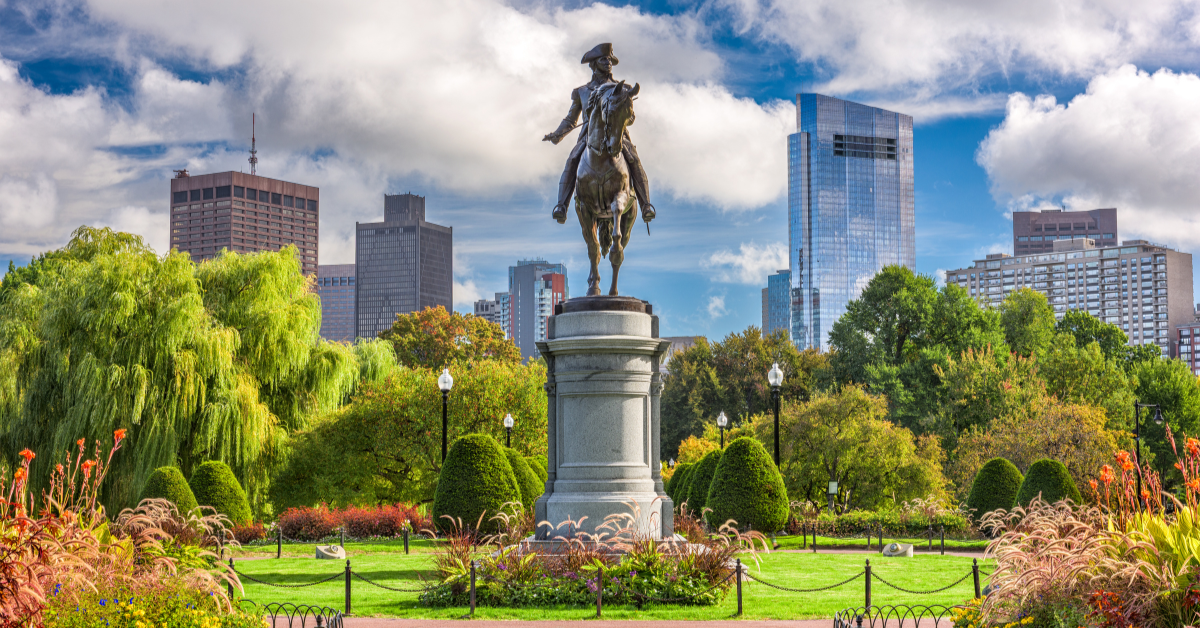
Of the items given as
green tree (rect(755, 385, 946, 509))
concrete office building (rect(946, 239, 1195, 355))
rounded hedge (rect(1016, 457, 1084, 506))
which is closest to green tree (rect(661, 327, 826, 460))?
green tree (rect(755, 385, 946, 509))

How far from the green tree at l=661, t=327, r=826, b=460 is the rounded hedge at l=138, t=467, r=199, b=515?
131 ft

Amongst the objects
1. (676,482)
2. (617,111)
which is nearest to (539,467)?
(676,482)

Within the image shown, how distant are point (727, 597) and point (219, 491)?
14993 millimetres

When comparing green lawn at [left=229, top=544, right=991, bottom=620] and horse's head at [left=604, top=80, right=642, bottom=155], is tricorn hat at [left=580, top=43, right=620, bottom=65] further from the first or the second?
green lawn at [left=229, top=544, right=991, bottom=620]

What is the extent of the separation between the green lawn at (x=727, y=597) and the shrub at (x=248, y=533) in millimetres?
4201

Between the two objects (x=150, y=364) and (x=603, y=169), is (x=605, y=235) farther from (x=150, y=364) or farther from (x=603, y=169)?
(x=150, y=364)

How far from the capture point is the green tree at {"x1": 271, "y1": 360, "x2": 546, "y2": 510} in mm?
31047

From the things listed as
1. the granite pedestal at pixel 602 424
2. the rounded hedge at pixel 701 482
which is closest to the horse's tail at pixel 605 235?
the granite pedestal at pixel 602 424

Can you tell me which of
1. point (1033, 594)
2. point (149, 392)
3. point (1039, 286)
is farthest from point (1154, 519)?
point (1039, 286)

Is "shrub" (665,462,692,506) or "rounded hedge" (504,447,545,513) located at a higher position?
"rounded hedge" (504,447,545,513)

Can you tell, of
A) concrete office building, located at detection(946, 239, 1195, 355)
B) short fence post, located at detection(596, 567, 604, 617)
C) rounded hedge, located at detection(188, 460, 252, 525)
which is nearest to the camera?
short fence post, located at detection(596, 567, 604, 617)

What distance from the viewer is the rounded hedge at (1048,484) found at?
23.8m

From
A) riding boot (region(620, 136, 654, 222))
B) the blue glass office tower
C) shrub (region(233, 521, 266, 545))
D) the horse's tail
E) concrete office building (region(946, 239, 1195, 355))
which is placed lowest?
shrub (region(233, 521, 266, 545))

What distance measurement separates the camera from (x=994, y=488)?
26062mm
